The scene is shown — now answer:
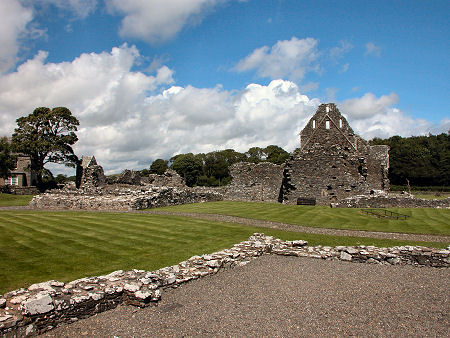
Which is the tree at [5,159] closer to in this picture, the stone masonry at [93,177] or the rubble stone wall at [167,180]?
the stone masonry at [93,177]

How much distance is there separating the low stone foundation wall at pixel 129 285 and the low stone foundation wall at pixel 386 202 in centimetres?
1220

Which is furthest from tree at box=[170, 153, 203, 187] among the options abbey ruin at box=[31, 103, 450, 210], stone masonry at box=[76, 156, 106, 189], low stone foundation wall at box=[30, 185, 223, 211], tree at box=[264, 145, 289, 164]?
low stone foundation wall at box=[30, 185, 223, 211]

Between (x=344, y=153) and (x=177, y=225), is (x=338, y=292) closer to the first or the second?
(x=177, y=225)

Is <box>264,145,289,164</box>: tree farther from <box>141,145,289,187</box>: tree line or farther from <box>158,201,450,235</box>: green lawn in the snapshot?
<box>158,201,450,235</box>: green lawn

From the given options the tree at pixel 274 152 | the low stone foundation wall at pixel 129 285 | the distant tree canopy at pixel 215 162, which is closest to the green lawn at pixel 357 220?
the low stone foundation wall at pixel 129 285

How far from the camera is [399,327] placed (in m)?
5.42

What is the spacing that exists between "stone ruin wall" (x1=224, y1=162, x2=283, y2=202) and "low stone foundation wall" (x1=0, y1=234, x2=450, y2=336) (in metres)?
19.8

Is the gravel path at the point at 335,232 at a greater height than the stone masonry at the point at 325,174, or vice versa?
the stone masonry at the point at 325,174

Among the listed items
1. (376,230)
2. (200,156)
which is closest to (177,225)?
(376,230)

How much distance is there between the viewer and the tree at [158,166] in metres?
110

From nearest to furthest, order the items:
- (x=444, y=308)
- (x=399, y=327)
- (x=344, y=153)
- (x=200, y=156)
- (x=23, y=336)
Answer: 1. (x=23, y=336)
2. (x=399, y=327)
3. (x=444, y=308)
4. (x=344, y=153)
5. (x=200, y=156)

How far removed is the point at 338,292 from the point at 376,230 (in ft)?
27.0

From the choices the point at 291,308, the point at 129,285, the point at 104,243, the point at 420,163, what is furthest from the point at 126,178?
the point at 420,163

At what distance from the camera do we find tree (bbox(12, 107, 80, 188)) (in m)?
37.2
